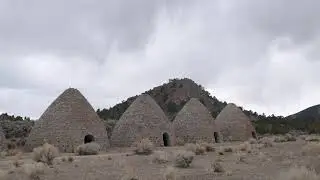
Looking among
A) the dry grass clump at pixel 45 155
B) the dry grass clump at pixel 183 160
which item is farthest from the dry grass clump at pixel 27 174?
the dry grass clump at pixel 183 160

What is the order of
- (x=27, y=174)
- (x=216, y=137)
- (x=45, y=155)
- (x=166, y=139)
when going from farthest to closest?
(x=216, y=137) < (x=166, y=139) < (x=45, y=155) < (x=27, y=174)

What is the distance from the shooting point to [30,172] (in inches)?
616

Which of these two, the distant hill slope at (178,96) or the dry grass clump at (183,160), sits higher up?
the distant hill slope at (178,96)

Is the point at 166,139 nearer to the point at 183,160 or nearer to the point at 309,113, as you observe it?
the point at 183,160

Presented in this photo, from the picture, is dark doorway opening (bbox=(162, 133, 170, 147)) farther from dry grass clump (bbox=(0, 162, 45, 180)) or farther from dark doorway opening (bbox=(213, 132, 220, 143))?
dry grass clump (bbox=(0, 162, 45, 180))

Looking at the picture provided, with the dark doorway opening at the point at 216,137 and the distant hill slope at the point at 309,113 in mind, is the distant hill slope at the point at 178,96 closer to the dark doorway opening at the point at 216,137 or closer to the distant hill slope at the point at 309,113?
the distant hill slope at the point at 309,113

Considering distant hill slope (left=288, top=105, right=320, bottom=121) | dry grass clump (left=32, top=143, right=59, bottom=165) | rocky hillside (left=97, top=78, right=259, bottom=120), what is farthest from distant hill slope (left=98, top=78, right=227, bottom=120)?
dry grass clump (left=32, top=143, right=59, bottom=165)

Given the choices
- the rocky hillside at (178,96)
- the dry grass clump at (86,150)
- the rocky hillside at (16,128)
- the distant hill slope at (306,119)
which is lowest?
the dry grass clump at (86,150)

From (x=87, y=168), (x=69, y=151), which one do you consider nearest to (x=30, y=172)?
(x=87, y=168)

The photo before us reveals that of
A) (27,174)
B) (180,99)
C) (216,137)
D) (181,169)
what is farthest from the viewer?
(180,99)

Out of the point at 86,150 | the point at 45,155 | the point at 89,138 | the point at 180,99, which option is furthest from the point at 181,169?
the point at 180,99

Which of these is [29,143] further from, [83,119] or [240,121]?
[240,121]

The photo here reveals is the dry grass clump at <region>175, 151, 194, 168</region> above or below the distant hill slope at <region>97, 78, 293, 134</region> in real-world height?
below

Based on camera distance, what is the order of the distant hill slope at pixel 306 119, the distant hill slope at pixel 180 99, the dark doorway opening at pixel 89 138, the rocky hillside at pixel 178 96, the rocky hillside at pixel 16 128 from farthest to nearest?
the rocky hillside at pixel 178 96, the distant hill slope at pixel 180 99, the distant hill slope at pixel 306 119, the rocky hillside at pixel 16 128, the dark doorway opening at pixel 89 138
